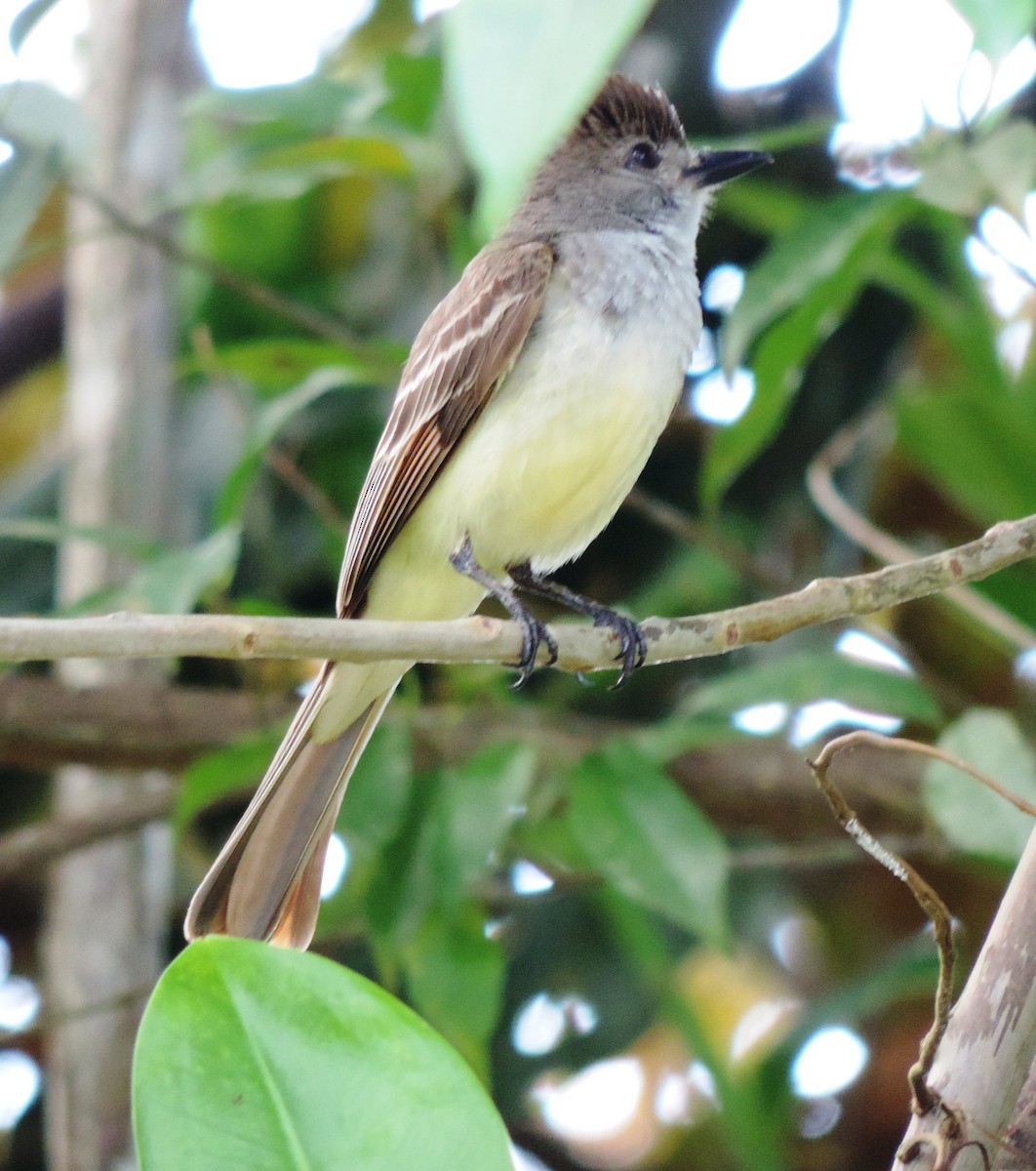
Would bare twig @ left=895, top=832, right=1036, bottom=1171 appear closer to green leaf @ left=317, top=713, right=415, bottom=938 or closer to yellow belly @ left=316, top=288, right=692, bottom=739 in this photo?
yellow belly @ left=316, top=288, right=692, bottom=739

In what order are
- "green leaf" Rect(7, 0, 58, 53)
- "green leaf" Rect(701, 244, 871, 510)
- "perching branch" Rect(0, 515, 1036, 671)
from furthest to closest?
1. "green leaf" Rect(701, 244, 871, 510)
2. "green leaf" Rect(7, 0, 58, 53)
3. "perching branch" Rect(0, 515, 1036, 671)

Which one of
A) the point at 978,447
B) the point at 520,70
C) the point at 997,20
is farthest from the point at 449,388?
the point at 520,70

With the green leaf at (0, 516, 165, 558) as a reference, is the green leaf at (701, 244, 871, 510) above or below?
above

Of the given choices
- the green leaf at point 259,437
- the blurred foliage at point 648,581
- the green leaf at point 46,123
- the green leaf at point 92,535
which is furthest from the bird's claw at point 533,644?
the green leaf at point 46,123

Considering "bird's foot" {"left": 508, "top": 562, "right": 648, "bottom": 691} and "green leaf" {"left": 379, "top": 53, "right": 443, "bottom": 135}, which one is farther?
"green leaf" {"left": 379, "top": 53, "right": 443, "bottom": 135}

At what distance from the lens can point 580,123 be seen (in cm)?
274

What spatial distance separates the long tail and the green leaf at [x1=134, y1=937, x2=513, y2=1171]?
2.06ft

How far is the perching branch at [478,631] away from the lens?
4.30 feet

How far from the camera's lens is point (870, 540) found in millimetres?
2621

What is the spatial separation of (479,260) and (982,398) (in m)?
0.95

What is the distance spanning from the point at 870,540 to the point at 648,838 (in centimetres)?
72

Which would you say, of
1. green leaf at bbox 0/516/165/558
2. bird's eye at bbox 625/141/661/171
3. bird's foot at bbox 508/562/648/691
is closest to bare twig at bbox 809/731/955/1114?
bird's foot at bbox 508/562/648/691

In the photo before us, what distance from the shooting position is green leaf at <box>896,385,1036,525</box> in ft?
9.02

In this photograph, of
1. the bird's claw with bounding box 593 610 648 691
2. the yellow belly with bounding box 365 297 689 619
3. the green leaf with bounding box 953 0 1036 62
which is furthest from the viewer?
the yellow belly with bounding box 365 297 689 619
